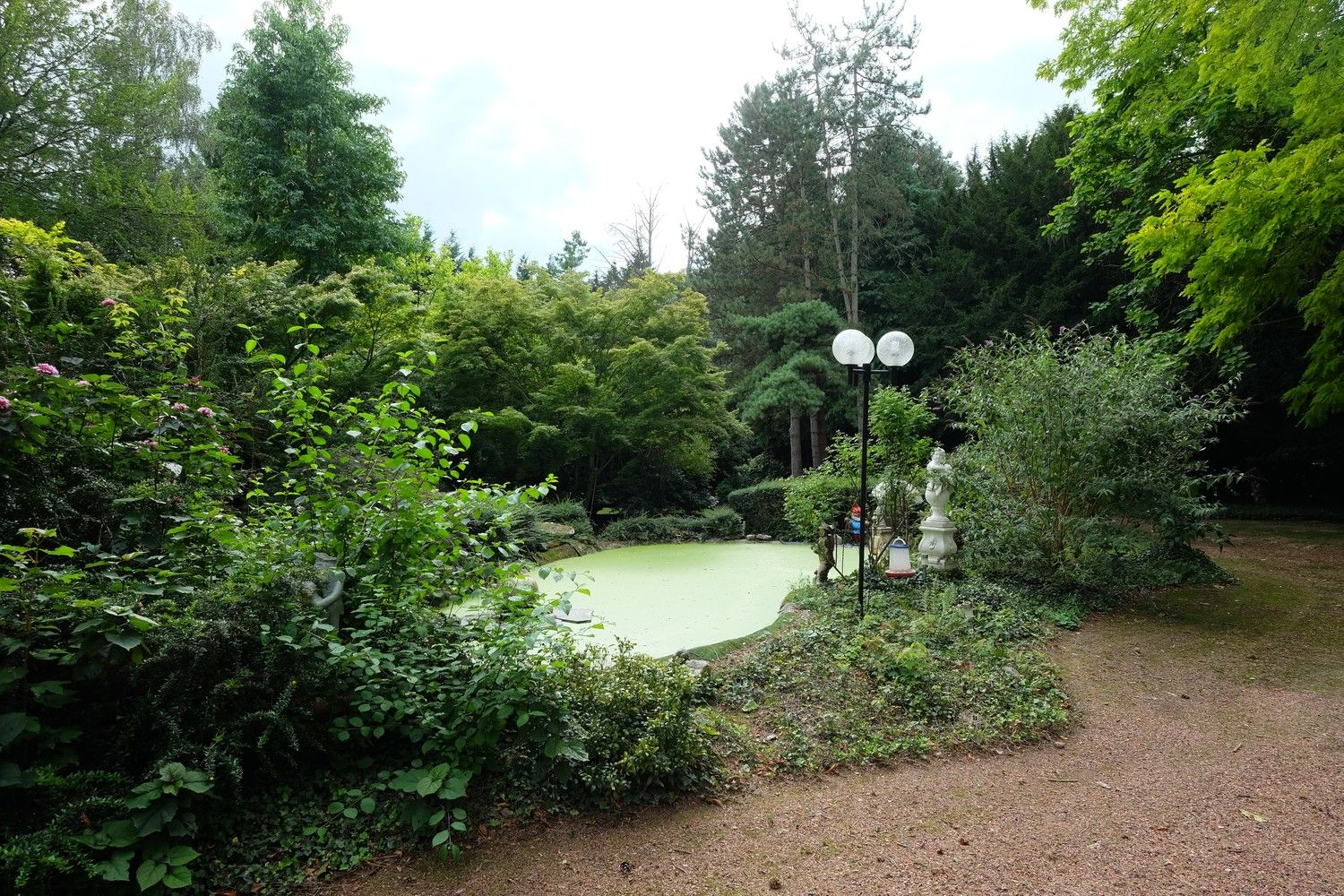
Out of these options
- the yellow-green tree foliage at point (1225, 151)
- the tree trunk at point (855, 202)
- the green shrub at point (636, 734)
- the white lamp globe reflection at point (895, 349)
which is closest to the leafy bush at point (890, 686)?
the green shrub at point (636, 734)

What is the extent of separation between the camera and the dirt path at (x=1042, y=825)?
2230 mm

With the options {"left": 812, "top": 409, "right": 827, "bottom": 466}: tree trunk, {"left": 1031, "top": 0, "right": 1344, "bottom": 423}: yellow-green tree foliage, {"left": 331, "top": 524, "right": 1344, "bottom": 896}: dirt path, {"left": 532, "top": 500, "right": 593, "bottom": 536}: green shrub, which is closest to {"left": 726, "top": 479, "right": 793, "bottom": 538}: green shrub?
{"left": 532, "top": 500, "right": 593, "bottom": 536}: green shrub

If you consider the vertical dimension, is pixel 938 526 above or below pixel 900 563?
above

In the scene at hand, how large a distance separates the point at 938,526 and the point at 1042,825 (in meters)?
3.67

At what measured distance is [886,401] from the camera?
696cm

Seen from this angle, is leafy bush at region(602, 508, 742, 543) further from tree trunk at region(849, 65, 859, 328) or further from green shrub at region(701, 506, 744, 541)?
tree trunk at region(849, 65, 859, 328)

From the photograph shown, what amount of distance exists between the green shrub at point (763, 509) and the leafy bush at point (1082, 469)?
15.8 feet

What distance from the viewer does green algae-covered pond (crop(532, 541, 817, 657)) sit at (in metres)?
4.93

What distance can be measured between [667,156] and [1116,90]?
552 inches

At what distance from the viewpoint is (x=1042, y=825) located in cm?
260

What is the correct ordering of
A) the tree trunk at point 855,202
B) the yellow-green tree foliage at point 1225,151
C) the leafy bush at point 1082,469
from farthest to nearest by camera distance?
the tree trunk at point 855,202 < the leafy bush at point 1082,469 < the yellow-green tree foliage at point 1225,151

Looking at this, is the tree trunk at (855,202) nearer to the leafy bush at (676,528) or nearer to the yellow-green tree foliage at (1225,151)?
the yellow-green tree foliage at (1225,151)

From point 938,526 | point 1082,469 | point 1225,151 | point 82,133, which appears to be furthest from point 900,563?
point 82,133

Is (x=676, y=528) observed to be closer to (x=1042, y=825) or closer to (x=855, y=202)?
(x=1042, y=825)
